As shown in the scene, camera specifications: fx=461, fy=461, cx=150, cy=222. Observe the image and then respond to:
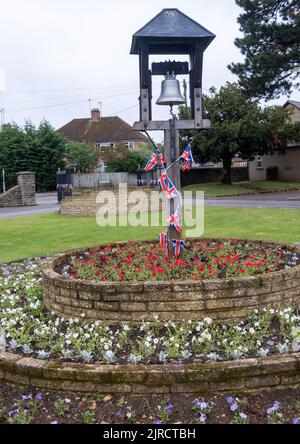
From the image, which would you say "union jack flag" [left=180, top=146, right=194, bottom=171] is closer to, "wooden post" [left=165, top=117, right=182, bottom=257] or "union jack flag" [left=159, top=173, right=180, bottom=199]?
"wooden post" [left=165, top=117, right=182, bottom=257]

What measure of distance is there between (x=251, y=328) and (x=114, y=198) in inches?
608

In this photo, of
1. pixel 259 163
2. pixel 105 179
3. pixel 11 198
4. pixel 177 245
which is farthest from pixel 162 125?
pixel 259 163

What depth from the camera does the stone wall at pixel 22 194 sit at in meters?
27.1

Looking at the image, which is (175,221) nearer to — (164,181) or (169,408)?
(164,181)

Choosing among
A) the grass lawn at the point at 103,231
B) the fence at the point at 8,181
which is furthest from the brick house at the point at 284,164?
the grass lawn at the point at 103,231

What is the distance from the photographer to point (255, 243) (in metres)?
7.50

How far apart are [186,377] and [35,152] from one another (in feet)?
123

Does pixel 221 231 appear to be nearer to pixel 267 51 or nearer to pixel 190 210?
pixel 190 210

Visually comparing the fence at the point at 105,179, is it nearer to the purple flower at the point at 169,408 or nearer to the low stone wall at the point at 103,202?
the low stone wall at the point at 103,202

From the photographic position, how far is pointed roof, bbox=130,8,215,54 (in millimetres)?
5988

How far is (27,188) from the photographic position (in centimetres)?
2731

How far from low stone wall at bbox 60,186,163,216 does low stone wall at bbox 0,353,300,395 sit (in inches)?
609

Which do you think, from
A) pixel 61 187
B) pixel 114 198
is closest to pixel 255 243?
pixel 114 198

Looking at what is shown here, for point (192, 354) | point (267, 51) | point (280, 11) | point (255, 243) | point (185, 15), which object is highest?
point (280, 11)
